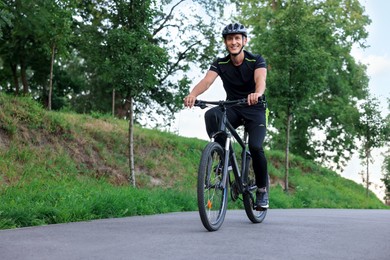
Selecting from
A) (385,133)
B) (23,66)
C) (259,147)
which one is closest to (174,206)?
(259,147)

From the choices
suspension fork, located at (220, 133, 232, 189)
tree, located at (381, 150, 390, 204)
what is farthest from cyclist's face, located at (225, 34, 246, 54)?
tree, located at (381, 150, 390, 204)

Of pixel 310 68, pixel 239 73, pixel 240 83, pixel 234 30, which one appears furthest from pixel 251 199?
pixel 310 68

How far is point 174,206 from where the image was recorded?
10680mm

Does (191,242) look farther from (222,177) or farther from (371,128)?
(371,128)

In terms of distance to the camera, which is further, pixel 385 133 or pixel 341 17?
pixel 341 17

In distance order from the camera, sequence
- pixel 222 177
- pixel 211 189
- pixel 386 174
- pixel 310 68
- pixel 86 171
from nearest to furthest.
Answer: pixel 211 189 → pixel 222 177 → pixel 86 171 → pixel 310 68 → pixel 386 174

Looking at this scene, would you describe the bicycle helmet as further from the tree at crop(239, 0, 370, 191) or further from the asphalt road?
the tree at crop(239, 0, 370, 191)

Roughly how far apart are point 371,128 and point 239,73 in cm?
2782

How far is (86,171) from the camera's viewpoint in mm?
15688

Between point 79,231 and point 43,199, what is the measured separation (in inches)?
124

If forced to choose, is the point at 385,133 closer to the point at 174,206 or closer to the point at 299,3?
the point at 299,3

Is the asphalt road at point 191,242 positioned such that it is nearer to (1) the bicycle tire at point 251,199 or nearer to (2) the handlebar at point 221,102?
(1) the bicycle tire at point 251,199

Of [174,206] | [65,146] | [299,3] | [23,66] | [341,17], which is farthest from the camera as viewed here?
[341,17]

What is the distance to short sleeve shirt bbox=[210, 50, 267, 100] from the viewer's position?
6754 millimetres
